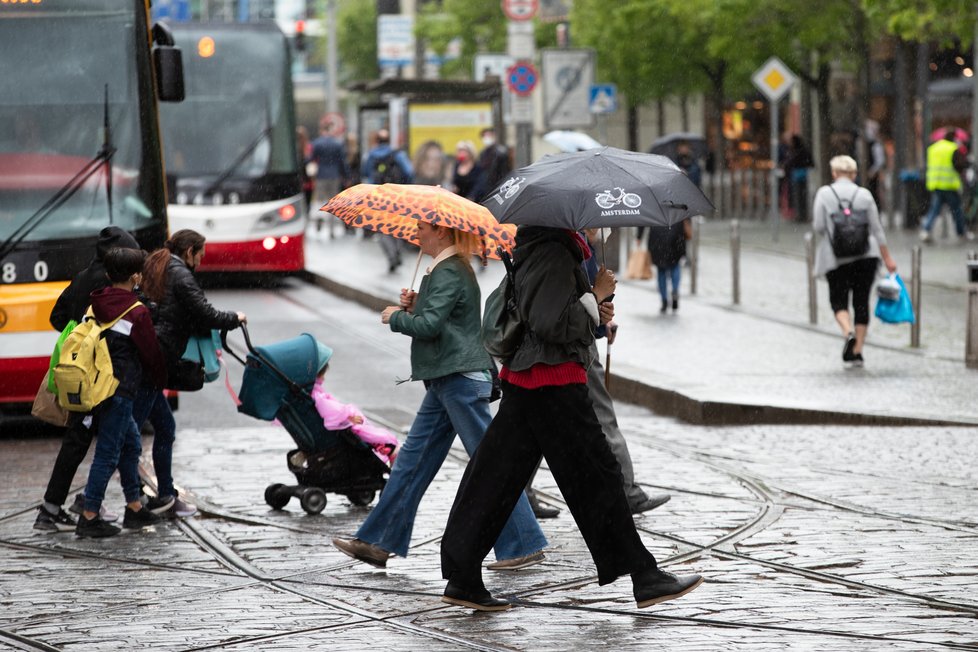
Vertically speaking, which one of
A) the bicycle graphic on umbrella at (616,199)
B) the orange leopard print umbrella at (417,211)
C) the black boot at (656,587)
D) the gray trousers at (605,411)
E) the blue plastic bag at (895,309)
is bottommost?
the blue plastic bag at (895,309)

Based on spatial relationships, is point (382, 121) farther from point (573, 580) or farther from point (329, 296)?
point (573, 580)

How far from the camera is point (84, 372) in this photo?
7957 mm

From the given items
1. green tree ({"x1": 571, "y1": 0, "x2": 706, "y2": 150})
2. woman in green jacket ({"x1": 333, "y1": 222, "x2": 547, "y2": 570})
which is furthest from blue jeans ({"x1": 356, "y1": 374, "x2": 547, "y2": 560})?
green tree ({"x1": 571, "y1": 0, "x2": 706, "y2": 150})

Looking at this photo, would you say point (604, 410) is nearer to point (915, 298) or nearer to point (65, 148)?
point (65, 148)

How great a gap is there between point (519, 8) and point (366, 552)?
59.7 feet

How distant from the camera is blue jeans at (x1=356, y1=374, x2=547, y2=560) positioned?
7.16 m

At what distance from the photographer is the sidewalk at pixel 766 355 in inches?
461

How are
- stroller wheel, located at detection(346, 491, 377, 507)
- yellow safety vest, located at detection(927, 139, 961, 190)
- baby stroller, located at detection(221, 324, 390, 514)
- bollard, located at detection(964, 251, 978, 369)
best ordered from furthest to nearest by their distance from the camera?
yellow safety vest, located at detection(927, 139, 961, 190)
bollard, located at detection(964, 251, 978, 369)
stroller wheel, located at detection(346, 491, 377, 507)
baby stroller, located at detection(221, 324, 390, 514)

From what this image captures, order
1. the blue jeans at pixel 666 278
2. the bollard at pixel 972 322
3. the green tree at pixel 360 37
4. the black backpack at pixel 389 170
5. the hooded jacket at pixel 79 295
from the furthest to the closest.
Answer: the green tree at pixel 360 37 < the black backpack at pixel 389 170 < the blue jeans at pixel 666 278 < the bollard at pixel 972 322 < the hooded jacket at pixel 79 295

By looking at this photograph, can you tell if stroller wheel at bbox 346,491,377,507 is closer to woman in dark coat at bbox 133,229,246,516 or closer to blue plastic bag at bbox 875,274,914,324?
woman in dark coat at bbox 133,229,246,516

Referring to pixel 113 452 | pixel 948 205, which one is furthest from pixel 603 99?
pixel 113 452

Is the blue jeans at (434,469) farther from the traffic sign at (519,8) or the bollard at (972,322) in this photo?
the traffic sign at (519,8)

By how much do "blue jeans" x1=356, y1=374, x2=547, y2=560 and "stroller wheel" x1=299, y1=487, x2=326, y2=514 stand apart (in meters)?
1.28

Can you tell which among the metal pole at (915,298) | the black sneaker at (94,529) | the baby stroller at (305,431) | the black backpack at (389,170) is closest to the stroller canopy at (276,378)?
the baby stroller at (305,431)
